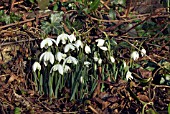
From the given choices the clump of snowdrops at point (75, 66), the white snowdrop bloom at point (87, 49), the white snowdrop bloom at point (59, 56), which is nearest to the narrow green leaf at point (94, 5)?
the clump of snowdrops at point (75, 66)

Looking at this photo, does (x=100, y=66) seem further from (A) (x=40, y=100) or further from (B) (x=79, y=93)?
(A) (x=40, y=100)

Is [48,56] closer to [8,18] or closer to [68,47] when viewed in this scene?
[68,47]

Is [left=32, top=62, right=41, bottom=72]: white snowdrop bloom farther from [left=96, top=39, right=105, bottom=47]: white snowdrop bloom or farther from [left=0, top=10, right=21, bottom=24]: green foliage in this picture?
[left=0, top=10, right=21, bottom=24]: green foliage

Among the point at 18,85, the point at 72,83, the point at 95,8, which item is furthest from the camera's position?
the point at 95,8

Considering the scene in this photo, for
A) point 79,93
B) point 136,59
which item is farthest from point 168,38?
point 79,93

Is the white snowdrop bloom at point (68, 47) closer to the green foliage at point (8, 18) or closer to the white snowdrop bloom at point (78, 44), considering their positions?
the white snowdrop bloom at point (78, 44)

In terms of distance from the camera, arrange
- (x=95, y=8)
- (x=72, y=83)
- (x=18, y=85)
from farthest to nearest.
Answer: (x=95, y=8) → (x=18, y=85) → (x=72, y=83)

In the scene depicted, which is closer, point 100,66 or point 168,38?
point 100,66
